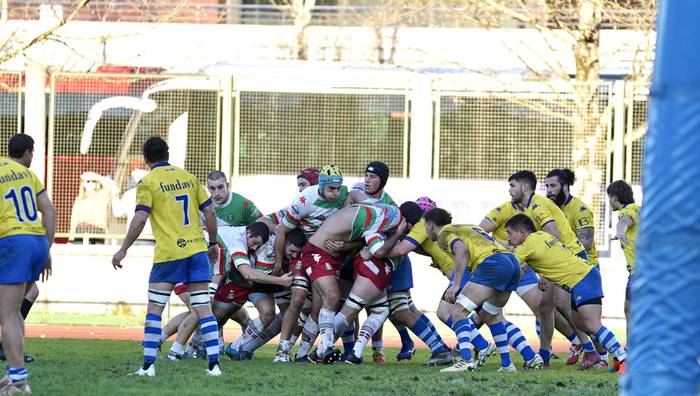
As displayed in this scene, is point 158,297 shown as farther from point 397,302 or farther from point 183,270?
point 397,302

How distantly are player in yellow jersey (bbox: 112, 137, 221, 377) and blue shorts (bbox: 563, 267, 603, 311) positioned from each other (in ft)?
11.9

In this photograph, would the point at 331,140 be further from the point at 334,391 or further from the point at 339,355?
the point at 334,391

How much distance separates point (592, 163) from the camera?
1906 cm

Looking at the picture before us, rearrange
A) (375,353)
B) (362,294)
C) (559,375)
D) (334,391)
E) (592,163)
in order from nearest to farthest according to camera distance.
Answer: (334,391)
(559,375)
(362,294)
(375,353)
(592,163)

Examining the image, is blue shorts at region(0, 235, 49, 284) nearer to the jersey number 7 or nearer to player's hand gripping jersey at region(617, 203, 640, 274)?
the jersey number 7

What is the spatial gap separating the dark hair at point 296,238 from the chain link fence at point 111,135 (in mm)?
7126

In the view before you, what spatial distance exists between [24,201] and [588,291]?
5509mm

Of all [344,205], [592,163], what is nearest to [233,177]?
[592,163]

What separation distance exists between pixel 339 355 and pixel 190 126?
8022 millimetres

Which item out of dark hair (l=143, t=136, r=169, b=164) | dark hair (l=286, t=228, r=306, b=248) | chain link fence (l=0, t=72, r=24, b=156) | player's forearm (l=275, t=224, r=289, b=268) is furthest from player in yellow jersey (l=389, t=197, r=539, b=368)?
chain link fence (l=0, t=72, r=24, b=156)

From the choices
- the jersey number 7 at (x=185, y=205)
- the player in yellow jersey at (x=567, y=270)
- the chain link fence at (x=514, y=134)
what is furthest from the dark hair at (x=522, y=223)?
the chain link fence at (x=514, y=134)

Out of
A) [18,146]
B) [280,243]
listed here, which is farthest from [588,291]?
[18,146]

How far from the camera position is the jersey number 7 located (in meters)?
9.71

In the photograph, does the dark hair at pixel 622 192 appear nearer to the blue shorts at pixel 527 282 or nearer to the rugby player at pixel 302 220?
the blue shorts at pixel 527 282
